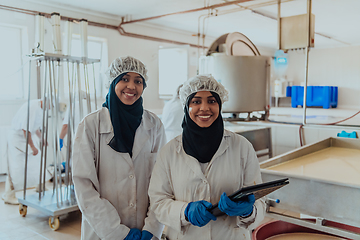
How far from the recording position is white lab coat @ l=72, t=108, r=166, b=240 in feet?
4.24

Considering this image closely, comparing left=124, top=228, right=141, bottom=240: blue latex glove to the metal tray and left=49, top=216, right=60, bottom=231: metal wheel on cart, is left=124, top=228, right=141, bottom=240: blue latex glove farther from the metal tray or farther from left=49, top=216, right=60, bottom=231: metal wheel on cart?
left=49, top=216, right=60, bottom=231: metal wheel on cart

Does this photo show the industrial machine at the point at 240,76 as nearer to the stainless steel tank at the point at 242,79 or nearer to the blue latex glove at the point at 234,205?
the stainless steel tank at the point at 242,79

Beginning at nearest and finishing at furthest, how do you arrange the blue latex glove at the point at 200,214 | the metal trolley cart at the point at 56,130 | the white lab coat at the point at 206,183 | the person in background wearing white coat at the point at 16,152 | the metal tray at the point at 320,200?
the blue latex glove at the point at 200,214, the white lab coat at the point at 206,183, the metal tray at the point at 320,200, the metal trolley cart at the point at 56,130, the person in background wearing white coat at the point at 16,152

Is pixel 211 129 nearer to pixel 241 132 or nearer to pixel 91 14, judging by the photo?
pixel 241 132

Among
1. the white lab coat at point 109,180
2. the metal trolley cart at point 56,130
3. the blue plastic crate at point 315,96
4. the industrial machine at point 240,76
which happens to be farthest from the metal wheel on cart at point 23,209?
the blue plastic crate at point 315,96

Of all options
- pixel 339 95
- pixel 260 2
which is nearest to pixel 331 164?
pixel 260 2

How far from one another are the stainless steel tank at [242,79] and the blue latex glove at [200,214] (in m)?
2.35

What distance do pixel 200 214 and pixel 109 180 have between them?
1.57ft

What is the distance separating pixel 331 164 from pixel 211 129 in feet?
4.12

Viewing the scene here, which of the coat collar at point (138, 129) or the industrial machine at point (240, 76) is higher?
the industrial machine at point (240, 76)

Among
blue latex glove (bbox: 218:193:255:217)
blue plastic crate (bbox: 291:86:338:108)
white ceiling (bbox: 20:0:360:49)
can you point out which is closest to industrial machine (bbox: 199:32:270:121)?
white ceiling (bbox: 20:0:360:49)

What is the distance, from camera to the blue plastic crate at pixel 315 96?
7.80 meters

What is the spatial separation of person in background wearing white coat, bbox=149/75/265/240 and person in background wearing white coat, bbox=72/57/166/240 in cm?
19

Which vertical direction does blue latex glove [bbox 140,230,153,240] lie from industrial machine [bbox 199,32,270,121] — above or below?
below
